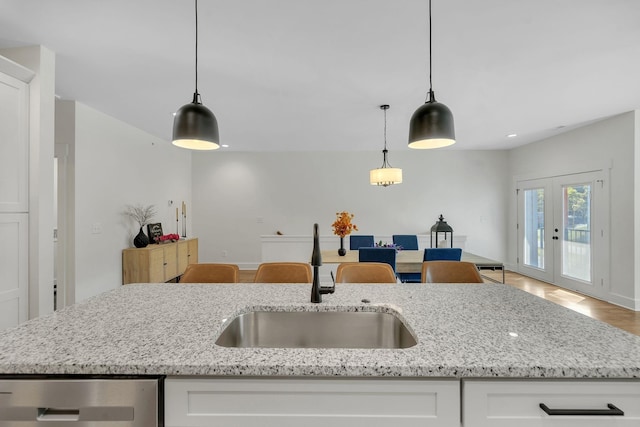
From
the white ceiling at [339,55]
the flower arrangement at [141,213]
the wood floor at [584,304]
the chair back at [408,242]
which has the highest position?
the white ceiling at [339,55]

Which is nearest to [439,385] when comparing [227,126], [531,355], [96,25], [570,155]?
[531,355]

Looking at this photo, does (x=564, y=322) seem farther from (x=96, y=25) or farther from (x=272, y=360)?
(x=96, y=25)

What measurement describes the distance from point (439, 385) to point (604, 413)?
451mm

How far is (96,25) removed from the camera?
2.11m

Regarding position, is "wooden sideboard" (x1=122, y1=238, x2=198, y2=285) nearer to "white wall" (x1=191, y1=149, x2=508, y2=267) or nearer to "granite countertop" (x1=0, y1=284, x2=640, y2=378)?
"white wall" (x1=191, y1=149, x2=508, y2=267)

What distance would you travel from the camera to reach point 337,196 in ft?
21.2

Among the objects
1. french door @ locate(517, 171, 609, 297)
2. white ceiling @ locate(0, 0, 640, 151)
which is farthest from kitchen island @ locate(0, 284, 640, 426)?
french door @ locate(517, 171, 609, 297)

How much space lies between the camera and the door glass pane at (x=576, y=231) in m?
4.55

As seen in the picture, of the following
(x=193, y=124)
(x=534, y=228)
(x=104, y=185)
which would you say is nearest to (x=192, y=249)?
(x=104, y=185)

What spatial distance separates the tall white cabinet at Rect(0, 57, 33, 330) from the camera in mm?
2127

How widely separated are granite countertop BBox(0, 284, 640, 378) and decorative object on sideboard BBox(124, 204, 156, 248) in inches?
128

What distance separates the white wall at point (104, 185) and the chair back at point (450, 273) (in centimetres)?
380

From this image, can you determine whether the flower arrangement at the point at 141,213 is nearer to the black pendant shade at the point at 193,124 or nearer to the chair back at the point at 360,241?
the chair back at the point at 360,241

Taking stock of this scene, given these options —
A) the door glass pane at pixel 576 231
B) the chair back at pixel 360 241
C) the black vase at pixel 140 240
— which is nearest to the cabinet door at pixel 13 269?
the black vase at pixel 140 240
